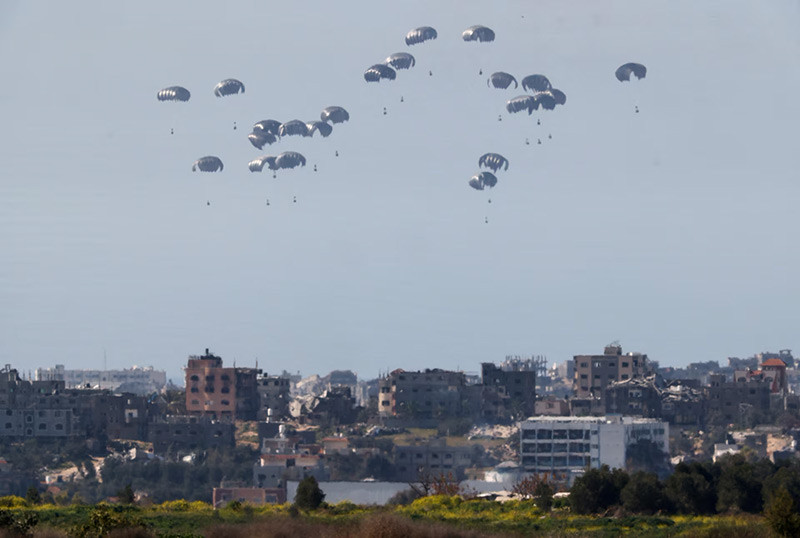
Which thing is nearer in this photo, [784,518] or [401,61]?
[784,518]

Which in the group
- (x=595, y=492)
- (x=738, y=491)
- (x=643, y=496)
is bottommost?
(x=643, y=496)

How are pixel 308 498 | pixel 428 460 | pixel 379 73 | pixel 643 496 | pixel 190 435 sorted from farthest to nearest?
pixel 190 435, pixel 428 460, pixel 379 73, pixel 308 498, pixel 643 496

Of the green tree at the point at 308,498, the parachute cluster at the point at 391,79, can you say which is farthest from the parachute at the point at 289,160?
the green tree at the point at 308,498

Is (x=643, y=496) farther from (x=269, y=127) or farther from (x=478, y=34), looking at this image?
(x=269, y=127)

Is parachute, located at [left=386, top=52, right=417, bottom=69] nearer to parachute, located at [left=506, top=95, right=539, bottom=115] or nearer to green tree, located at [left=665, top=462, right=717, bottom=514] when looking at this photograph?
parachute, located at [left=506, top=95, right=539, bottom=115]

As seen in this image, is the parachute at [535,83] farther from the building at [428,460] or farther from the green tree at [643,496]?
the green tree at [643,496]

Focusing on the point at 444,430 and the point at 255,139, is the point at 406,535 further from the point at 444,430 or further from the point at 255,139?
the point at 444,430

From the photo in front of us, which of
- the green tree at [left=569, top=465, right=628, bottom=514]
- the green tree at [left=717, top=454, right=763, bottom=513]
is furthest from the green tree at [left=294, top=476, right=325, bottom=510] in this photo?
the green tree at [left=717, top=454, right=763, bottom=513]

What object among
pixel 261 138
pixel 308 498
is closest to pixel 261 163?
pixel 261 138
